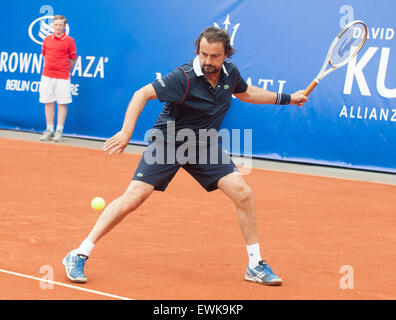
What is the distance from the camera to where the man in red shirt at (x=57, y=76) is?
38.8ft

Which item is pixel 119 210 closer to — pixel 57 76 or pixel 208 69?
pixel 208 69

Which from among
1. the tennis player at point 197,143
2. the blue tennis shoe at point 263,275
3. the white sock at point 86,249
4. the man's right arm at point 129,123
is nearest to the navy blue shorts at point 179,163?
the tennis player at point 197,143

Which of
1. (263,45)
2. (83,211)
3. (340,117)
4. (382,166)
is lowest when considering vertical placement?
(83,211)

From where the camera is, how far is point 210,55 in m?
4.52

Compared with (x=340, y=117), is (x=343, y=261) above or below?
below

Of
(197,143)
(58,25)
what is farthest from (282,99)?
(58,25)

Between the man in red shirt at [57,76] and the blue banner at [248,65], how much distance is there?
476mm

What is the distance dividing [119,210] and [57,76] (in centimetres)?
777

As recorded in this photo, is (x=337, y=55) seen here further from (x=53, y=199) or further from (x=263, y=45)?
(x=263, y=45)

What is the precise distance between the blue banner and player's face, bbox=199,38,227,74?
5.94 m

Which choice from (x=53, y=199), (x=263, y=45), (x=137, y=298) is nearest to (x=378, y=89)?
(x=263, y=45)

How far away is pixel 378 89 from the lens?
32.8ft
